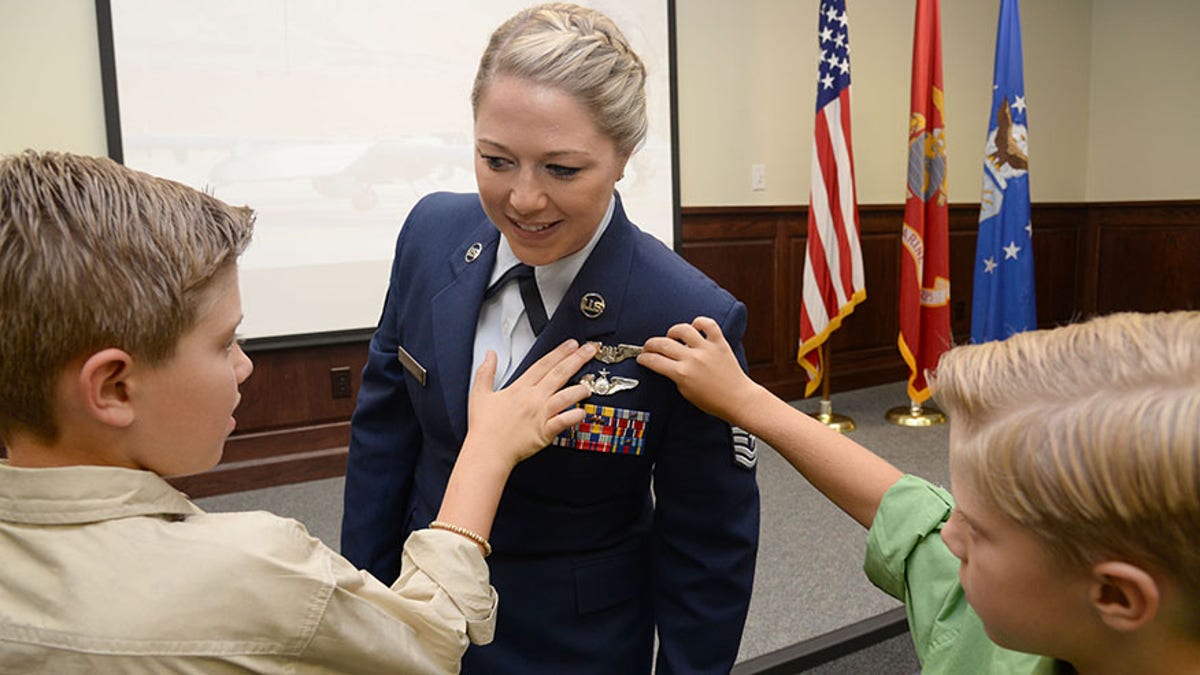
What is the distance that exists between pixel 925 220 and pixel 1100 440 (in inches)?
161

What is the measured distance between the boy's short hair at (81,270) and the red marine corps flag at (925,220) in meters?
3.96

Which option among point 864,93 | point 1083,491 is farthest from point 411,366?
point 864,93

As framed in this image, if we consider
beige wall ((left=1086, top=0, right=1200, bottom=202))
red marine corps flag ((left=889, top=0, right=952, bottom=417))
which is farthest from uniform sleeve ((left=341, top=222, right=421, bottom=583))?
beige wall ((left=1086, top=0, right=1200, bottom=202))

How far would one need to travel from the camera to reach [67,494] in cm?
67

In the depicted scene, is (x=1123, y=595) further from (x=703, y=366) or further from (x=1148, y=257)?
(x=1148, y=257)

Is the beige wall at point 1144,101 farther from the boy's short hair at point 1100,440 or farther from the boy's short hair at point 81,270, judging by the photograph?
the boy's short hair at point 81,270

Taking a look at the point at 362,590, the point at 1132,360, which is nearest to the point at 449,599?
the point at 362,590

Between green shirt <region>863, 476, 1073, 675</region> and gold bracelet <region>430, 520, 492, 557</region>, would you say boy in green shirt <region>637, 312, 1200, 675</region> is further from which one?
gold bracelet <region>430, 520, 492, 557</region>

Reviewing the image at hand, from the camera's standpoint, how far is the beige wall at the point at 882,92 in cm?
296

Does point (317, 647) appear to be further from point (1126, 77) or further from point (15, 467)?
point (1126, 77)

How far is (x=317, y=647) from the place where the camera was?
717 millimetres

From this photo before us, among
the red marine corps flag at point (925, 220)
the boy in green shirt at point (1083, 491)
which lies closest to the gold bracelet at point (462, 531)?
the boy in green shirt at point (1083, 491)

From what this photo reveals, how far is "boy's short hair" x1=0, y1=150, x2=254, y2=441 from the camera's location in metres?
0.66

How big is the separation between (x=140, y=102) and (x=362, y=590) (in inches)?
114
